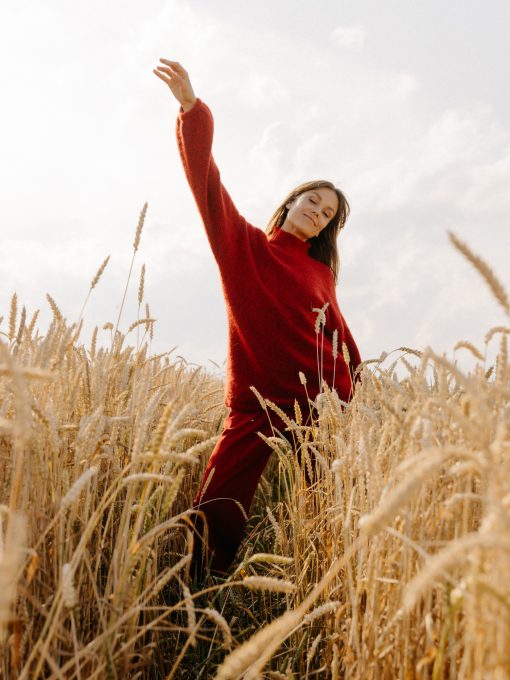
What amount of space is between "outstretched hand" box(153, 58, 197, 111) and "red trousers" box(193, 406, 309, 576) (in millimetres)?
1163

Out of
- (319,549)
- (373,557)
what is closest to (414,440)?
(373,557)

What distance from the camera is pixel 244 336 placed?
230 centimetres

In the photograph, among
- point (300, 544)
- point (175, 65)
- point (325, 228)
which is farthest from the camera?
point (325, 228)

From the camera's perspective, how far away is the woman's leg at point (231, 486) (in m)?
2.09

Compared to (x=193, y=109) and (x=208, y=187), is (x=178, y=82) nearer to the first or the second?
(x=193, y=109)

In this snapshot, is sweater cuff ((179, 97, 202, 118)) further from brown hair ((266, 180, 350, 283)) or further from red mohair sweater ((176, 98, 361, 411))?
brown hair ((266, 180, 350, 283))

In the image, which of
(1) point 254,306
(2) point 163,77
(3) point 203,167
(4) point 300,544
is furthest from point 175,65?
(4) point 300,544

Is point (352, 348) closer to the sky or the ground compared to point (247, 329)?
closer to the sky

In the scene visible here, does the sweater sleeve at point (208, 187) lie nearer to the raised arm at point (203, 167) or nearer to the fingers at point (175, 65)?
the raised arm at point (203, 167)

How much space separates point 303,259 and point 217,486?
1.13m

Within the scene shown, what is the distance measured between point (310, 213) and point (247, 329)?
74 cm

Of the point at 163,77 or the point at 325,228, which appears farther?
the point at 325,228

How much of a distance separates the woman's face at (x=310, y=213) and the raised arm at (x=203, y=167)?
48 cm

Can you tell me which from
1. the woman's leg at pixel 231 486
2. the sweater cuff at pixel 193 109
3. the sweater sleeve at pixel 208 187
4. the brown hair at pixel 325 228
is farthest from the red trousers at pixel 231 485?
the brown hair at pixel 325 228
